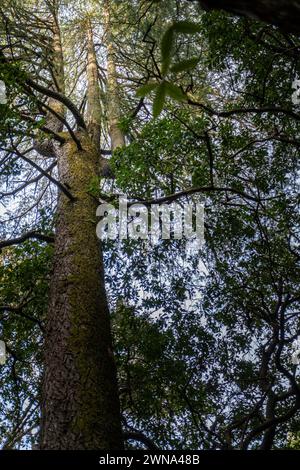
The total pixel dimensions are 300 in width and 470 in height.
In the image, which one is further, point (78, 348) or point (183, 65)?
point (78, 348)

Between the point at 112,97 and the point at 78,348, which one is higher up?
the point at 112,97

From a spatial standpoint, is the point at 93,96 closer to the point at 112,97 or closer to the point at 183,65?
the point at 112,97

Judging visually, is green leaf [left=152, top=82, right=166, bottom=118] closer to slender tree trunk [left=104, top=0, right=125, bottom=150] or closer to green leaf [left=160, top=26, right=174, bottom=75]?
green leaf [left=160, top=26, right=174, bottom=75]

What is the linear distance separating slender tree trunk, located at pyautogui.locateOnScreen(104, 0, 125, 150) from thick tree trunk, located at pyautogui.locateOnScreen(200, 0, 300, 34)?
19.6 feet

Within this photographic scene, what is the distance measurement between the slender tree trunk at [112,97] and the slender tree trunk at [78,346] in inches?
90.8

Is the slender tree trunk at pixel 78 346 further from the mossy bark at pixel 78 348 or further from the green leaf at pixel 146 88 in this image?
the green leaf at pixel 146 88

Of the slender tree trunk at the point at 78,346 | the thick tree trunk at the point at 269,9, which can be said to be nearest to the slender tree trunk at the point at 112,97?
the slender tree trunk at the point at 78,346

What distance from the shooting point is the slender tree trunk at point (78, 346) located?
9.16 feet

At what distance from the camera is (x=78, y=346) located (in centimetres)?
332

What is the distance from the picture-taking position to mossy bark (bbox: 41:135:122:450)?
2.79 m

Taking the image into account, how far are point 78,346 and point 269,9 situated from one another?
2.79 m

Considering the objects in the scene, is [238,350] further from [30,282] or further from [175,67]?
[175,67]

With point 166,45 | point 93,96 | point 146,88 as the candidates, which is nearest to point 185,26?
point 166,45
